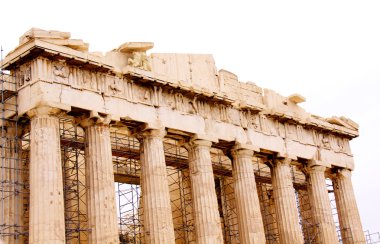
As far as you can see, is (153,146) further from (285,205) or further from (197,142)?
(285,205)

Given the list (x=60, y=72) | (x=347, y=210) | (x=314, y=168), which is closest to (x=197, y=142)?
(x=60, y=72)

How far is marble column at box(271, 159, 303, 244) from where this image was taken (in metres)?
29.1

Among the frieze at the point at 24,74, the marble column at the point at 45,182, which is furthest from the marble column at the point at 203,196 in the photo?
the frieze at the point at 24,74

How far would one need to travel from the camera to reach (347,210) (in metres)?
33.0

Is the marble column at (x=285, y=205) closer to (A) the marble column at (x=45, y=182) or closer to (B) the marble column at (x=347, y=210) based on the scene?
(B) the marble column at (x=347, y=210)

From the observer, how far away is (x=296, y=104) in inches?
1275

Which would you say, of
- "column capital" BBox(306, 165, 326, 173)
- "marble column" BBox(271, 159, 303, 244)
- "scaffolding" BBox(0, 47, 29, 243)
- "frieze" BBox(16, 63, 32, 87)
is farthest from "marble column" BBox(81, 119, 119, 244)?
"column capital" BBox(306, 165, 326, 173)

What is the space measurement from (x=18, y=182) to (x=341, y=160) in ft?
58.9

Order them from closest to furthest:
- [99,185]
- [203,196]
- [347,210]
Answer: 1. [99,185]
2. [203,196]
3. [347,210]

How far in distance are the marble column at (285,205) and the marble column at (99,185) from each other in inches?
385

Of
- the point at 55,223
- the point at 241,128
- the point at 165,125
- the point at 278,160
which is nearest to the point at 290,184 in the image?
the point at 278,160

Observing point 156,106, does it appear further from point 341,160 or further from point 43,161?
point 341,160

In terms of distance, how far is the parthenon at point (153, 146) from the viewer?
71.3 feet

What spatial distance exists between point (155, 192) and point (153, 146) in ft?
6.00
